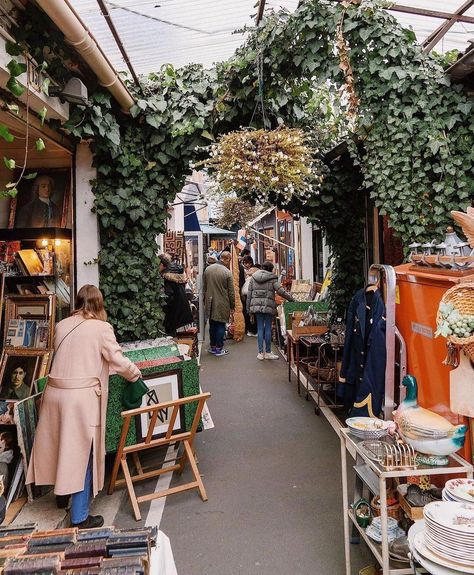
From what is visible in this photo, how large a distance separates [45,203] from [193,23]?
2.59 metres

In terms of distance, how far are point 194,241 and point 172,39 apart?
308 inches

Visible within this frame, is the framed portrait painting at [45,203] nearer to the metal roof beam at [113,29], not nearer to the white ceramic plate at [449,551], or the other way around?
the metal roof beam at [113,29]

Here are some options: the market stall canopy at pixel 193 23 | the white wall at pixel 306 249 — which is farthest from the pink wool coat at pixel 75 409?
the white wall at pixel 306 249

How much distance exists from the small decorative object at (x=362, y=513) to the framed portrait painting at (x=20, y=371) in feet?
9.69

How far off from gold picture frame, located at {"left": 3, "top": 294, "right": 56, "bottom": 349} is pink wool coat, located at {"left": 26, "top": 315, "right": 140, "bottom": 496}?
0.88 metres

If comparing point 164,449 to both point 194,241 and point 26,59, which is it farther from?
point 194,241

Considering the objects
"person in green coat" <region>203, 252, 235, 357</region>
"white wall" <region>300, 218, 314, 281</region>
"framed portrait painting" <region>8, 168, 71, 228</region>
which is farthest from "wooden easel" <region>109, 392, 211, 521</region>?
"white wall" <region>300, 218, 314, 281</region>

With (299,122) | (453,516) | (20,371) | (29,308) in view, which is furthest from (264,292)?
(453,516)

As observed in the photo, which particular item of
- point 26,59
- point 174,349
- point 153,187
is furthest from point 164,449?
point 26,59

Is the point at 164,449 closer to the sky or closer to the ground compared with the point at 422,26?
closer to the ground

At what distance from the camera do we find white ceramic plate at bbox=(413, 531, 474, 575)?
1.82 metres

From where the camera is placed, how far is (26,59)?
138 inches

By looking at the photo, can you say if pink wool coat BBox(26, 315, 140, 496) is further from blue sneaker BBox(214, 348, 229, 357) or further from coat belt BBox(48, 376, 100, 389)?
blue sneaker BBox(214, 348, 229, 357)

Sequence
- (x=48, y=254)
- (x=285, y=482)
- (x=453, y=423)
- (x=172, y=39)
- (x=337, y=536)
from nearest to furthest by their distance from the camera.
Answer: (x=453, y=423), (x=337, y=536), (x=285, y=482), (x=172, y=39), (x=48, y=254)
